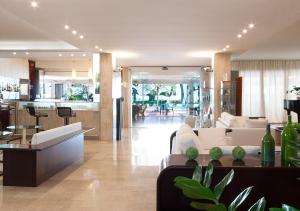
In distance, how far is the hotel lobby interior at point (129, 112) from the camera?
2.64 metres

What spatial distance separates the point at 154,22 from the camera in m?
6.12

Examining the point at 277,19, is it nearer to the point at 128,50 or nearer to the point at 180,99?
the point at 128,50

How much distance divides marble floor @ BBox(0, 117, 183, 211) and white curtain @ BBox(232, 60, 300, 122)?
8.54 m

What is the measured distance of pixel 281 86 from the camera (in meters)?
14.5

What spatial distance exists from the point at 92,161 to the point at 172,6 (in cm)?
355

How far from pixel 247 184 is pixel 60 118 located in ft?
28.5

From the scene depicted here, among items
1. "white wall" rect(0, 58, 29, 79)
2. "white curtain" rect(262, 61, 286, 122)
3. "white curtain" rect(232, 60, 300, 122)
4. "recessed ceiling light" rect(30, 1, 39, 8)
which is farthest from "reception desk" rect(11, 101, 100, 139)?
"white curtain" rect(262, 61, 286, 122)

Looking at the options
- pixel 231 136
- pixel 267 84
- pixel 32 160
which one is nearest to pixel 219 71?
pixel 231 136

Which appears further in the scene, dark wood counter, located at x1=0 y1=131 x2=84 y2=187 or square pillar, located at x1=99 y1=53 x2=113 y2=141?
square pillar, located at x1=99 y1=53 x2=113 y2=141

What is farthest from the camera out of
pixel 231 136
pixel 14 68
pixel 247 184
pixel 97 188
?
pixel 14 68

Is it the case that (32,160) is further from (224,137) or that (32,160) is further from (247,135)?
(247,135)

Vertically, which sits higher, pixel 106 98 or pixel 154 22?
pixel 154 22

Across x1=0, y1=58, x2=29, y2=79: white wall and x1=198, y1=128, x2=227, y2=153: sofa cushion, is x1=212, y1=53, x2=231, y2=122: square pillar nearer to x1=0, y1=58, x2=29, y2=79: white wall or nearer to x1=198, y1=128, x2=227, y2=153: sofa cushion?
x1=198, y1=128, x2=227, y2=153: sofa cushion

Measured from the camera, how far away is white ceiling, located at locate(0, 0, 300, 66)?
5062 mm
